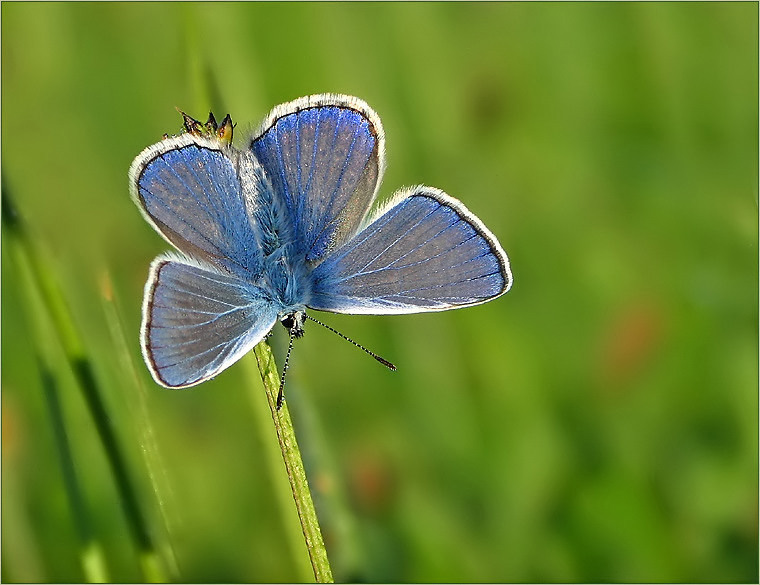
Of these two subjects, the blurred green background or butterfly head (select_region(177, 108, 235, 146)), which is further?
the blurred green background

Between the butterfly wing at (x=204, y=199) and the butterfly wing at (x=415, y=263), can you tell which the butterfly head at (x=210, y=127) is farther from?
the butterfly wing at (x=415, y=263)

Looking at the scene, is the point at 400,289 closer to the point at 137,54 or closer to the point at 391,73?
the point at 391,73

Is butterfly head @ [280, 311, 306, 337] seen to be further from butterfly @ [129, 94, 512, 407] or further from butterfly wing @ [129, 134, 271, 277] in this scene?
butterfly wing @ [129, 134, 271, 277]

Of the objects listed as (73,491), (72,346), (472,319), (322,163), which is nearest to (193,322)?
(72,346)

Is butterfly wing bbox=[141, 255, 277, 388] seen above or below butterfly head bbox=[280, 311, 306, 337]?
above

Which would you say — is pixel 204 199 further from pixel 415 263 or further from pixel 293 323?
pixel 415 263

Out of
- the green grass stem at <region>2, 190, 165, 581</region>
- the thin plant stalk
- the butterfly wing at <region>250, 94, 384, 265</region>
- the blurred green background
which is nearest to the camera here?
the thin plant stalk

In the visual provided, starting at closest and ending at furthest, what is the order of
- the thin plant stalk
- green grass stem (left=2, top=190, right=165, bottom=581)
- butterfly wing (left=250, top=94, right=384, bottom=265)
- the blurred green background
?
the thin plant stalk → green grass stem (left=2, top=190, right=165, bottom=581) → butterfly wing (left=250, top=94, right=384, bottom=265) → the blurred green background

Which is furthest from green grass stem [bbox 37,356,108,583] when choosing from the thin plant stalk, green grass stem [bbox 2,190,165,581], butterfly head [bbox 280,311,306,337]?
the thin plant stalk
